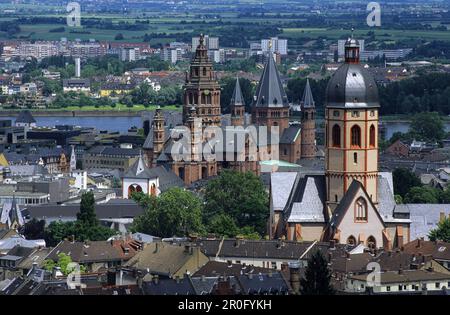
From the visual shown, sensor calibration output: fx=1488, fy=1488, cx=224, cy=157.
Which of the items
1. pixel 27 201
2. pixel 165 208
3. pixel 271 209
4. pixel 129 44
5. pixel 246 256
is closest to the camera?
pixel 246 256

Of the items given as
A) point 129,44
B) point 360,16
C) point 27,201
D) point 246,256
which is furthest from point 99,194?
point 360,16

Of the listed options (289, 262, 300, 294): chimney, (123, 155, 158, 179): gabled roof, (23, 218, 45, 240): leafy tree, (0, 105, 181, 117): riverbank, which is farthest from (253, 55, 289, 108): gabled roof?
(0, 105, 181, 117): riverbank

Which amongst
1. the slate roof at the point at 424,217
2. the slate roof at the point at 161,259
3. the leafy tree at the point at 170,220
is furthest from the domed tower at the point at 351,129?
the leafy tree at the point at 170,220

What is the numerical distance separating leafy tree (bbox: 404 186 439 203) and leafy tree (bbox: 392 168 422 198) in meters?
0.54

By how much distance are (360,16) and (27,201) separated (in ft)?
485

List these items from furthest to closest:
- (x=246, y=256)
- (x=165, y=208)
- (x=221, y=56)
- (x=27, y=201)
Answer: (x=221, y=56)
(x=27, y=201)
(x=165, y=208)
(x=246, y=256)

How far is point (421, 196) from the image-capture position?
3488cm

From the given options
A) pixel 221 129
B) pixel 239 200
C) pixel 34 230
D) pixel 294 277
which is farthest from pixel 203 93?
pixel 294 277

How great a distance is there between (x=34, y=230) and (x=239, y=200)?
15.0ft

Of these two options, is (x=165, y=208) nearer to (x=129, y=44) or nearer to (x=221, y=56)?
(x=221, y=56)

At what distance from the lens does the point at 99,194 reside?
41.4 meters

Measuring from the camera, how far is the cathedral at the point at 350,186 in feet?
80.4

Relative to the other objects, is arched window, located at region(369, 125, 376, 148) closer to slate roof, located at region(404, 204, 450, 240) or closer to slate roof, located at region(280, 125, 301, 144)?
slate roof, located at region(404, 204, 450, 240)

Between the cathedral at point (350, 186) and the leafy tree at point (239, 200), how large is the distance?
492 cm
